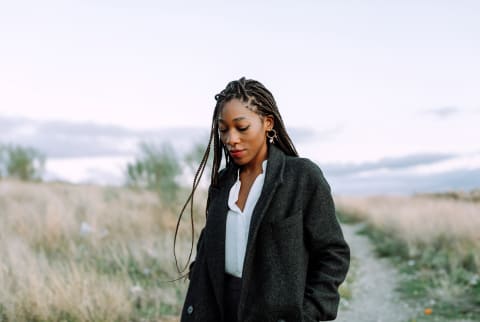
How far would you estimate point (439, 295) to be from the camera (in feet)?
24.1

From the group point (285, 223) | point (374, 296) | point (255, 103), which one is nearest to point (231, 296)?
point (285, 223)

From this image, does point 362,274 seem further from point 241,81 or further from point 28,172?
point 28,172

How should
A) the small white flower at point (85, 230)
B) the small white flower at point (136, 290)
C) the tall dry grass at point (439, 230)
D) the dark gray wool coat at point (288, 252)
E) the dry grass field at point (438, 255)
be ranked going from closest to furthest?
1. the dark gray wool coat at point (288, 252)
2. the small white flower at point (136, 290)
3. the dry grass field at point (438, 255)
4. the small white flower at point (85, 230)
5. the tall dry grass at point (439, 230)

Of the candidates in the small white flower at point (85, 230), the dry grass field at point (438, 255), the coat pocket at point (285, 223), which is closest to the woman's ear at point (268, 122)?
the coat pocket at point (285, 223)

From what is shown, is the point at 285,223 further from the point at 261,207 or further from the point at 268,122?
the point at 268,122

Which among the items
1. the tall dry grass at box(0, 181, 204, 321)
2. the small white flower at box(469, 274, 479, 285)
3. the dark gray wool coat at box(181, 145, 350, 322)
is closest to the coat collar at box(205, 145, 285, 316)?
the dark gray wool coat at box(181, 145, 350, 322)

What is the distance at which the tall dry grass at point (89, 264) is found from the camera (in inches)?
212

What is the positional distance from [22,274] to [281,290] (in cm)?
454

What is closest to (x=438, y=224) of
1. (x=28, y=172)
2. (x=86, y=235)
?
(x=86, y=235)

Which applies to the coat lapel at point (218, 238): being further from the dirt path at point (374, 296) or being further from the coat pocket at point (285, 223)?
the dirt path at point (374, 296)

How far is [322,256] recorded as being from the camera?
238 cm

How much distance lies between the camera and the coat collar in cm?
232

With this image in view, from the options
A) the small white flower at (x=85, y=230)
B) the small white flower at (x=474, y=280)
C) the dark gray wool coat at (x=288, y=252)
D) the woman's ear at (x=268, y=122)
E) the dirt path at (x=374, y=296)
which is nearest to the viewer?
the dark gray wool coat at (x=288, y=252)

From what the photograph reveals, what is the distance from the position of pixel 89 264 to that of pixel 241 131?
5756 millimetres
